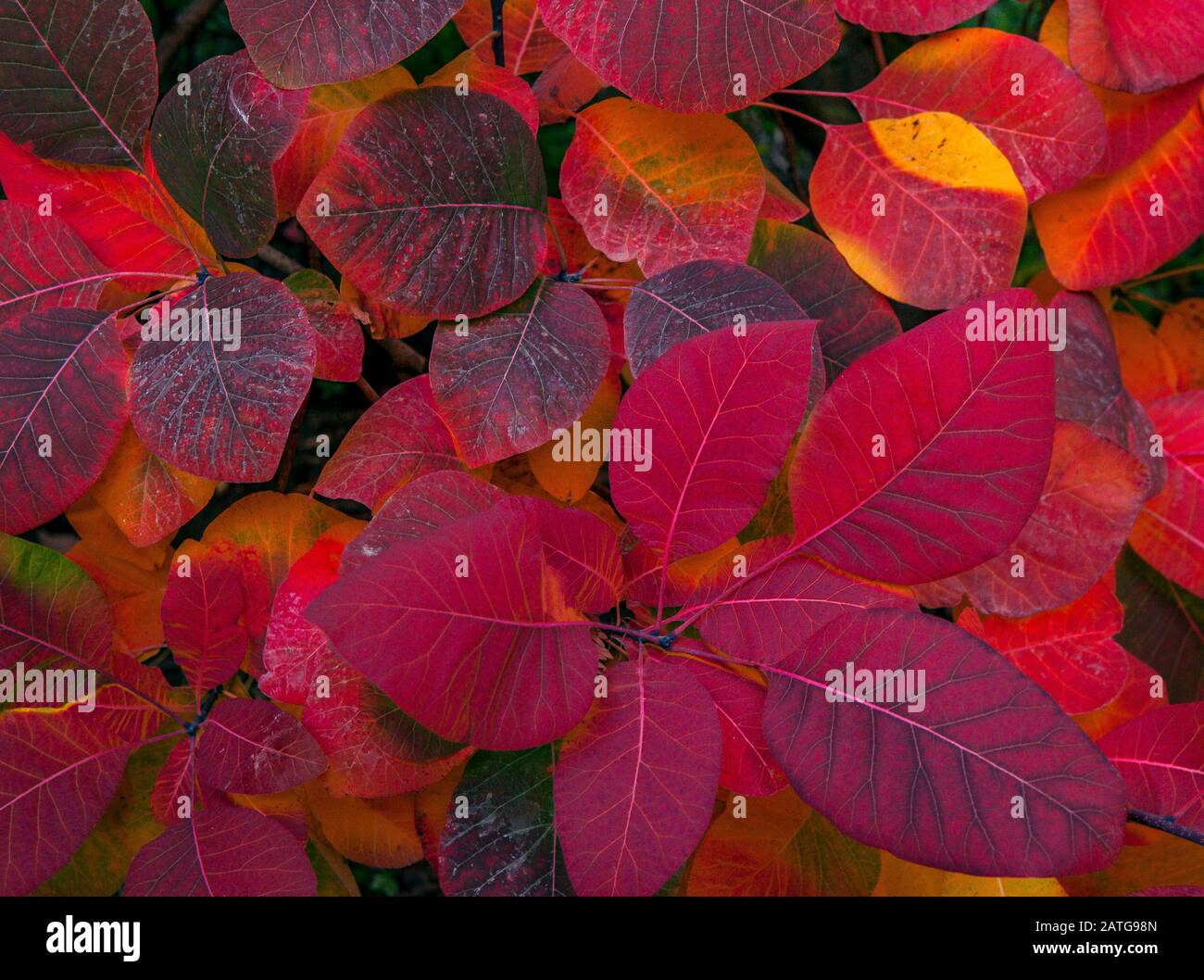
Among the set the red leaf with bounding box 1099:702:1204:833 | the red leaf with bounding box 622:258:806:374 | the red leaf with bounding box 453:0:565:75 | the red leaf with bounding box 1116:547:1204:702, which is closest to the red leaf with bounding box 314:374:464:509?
the red leaf with bounding box 622:258:806:374

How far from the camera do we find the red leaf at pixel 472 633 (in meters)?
0.39

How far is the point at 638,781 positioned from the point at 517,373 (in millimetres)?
236

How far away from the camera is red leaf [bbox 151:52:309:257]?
1.72ft

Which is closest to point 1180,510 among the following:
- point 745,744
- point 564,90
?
point 745,744

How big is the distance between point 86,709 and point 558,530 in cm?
32

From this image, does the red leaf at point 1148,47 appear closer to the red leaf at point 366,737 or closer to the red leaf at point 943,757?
the red leaf at point 943,757

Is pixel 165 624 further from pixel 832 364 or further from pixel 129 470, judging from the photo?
pixel 832 364

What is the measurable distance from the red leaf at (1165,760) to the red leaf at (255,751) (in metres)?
0.51

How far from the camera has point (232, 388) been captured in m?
→ 0.52

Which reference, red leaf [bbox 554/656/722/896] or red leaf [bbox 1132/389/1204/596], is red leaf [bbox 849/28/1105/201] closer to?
red leaf [bbox 1132/389/1204/596]

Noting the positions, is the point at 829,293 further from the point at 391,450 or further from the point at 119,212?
the point at 119,212

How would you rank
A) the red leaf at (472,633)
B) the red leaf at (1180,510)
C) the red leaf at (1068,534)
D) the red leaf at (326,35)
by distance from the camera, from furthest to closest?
the red leaf at (1180,510), the red leaf at (1068,534), the red leaf at (326,35), the red leaf at (472,633)

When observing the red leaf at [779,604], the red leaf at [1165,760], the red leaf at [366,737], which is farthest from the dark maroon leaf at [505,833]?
the red leaf at [1165,760]

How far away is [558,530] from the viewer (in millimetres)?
481
